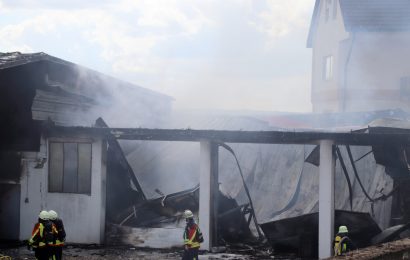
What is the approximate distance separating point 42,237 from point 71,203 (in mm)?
5148

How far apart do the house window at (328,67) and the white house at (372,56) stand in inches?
39.3

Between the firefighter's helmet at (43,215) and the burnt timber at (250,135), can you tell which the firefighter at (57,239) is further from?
the burnt timber at (250,135)

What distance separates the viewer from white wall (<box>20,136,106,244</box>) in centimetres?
1542

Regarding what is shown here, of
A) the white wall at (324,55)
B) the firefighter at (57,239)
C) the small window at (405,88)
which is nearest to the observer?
the firefighter at (57,239)

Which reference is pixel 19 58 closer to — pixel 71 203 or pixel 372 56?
pixel 71 203

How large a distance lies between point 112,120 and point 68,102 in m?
2.71

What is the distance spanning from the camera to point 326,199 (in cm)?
1402

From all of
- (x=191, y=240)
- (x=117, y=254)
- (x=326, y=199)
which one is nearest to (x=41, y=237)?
(x=191, y=240)

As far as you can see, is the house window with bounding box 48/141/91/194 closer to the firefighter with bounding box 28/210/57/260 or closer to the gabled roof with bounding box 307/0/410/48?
the firefighter with bounding box 28/210/57/260

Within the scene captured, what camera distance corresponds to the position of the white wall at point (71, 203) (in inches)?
607

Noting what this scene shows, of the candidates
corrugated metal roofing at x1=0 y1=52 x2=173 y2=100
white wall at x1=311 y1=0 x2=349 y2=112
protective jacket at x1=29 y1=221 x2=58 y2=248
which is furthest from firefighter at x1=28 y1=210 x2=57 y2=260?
white wall at x1=311 y1=0 x2=349 y2=112

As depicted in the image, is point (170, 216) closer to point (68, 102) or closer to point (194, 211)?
point (194, 211)

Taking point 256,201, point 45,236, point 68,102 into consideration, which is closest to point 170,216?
point 256,201

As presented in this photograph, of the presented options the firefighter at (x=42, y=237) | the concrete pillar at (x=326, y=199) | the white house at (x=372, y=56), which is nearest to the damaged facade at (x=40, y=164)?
the firefighter at (x=42, y=237)
